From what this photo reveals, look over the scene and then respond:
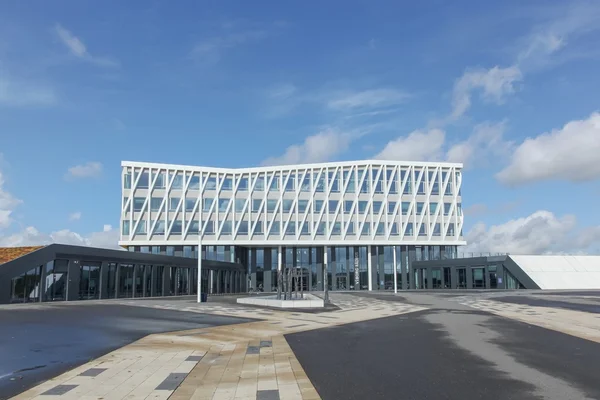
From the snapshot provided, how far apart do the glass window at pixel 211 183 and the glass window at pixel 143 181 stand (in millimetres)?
8811

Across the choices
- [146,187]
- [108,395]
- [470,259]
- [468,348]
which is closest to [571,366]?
[468,348]

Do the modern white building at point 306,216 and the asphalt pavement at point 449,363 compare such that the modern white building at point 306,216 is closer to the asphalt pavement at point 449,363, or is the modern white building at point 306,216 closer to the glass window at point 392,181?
the glass window at point 392,181

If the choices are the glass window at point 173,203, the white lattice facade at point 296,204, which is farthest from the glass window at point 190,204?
the glass window at point 173,203

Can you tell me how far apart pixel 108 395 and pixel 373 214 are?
71.4 meters

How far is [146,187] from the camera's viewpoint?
73.3m

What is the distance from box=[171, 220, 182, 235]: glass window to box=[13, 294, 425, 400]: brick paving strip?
193ft

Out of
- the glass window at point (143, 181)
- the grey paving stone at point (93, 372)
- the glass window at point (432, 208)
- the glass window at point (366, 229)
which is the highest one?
the glass window at point (143, 181)

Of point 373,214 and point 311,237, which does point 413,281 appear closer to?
point 373,214

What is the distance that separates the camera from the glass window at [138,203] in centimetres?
7256

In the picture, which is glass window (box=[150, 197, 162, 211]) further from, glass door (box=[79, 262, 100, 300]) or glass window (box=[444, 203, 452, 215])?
glass window (box=[444, 203, 452, 215])

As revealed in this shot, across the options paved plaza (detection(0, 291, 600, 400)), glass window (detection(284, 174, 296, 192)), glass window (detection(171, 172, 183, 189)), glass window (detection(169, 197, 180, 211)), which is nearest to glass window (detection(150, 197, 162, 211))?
glass window (detection(169, 197, 180, 211))

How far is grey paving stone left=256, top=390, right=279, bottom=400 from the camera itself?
8.20 metres

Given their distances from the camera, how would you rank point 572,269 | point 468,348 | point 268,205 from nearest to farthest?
1. point 468,348
2. point 572,269
3. point 268,205

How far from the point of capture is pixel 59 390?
8.67 meters
